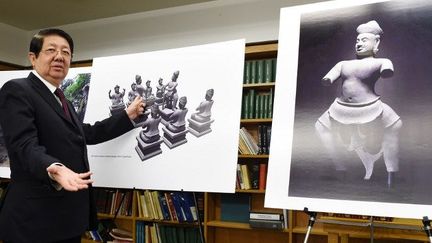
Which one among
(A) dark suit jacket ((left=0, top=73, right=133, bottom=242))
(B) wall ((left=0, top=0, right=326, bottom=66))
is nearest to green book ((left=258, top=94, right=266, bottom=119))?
(B) wall ((left=0, top=0, right=326, bottom=66))

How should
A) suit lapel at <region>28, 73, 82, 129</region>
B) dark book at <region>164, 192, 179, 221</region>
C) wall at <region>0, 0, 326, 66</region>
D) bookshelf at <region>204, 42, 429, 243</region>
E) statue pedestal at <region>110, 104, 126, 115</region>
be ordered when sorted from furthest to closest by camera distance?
wall at <region>0, 0, 326, 66</region>
bookshelf at <region>204, 42, 429, 243</region>
dark book at <region>164, 192, 179, 221</region>
statue pedestal at <region>110, 104, 126, 115</region>
suit lapel at <region>28, 73, 82, 129</region>

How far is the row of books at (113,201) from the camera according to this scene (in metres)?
3.62

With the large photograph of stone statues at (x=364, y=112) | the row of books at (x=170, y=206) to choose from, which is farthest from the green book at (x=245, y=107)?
the large photograph of stone statues at (x=364, y=112)

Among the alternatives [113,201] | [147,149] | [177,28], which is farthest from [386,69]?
[113,201]

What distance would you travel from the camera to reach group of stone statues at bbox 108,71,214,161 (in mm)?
1877

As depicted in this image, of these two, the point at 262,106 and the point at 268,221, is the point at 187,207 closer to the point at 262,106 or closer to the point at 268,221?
the point at 268,221

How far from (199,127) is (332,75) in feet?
2.27

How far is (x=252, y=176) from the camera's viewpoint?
3.30 m

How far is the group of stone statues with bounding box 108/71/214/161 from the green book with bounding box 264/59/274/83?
4.69 ft

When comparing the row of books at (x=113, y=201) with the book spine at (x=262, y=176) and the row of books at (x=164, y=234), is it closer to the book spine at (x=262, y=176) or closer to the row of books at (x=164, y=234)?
the row of books at (x=164, y=234)

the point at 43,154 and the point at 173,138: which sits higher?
the point at 173,138

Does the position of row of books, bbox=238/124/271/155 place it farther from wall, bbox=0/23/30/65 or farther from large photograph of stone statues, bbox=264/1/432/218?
wall, bbox=0/23/30/65

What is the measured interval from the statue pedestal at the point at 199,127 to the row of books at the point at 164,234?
5.79 ft

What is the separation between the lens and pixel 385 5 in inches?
57.0
